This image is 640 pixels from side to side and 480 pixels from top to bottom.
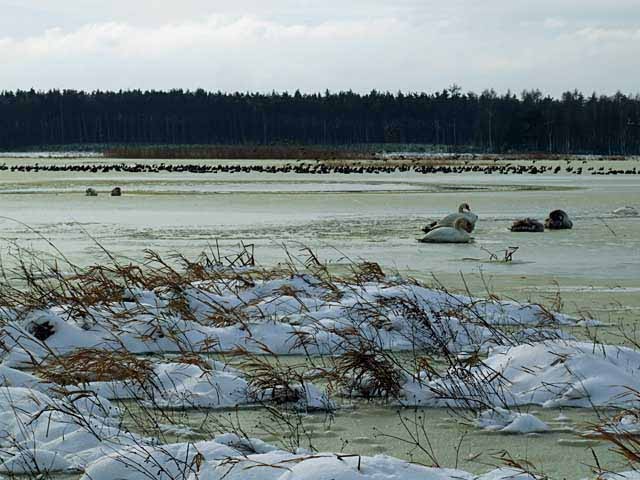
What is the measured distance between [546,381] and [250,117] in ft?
459

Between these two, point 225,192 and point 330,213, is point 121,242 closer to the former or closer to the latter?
point 330,213

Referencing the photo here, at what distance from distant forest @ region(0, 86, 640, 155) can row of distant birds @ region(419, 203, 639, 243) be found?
105m

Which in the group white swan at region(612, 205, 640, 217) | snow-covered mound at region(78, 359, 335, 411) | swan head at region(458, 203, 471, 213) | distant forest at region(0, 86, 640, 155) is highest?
distant forest at region(0, 86, 640, 155)

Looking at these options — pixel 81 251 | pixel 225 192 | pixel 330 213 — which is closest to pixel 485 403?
pixel 81 251

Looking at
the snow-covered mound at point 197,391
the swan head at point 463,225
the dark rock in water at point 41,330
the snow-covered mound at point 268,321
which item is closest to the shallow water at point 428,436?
the snow-covered mound at point 197,391

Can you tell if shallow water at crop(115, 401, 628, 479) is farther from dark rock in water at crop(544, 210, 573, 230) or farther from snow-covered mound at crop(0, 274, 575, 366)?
dark rock in water at crop(544, 210, 573, 230)

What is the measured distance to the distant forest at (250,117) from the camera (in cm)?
13662

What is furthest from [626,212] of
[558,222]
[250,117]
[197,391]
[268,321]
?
[250,117]

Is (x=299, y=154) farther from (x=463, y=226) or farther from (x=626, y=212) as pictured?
(x=463, y=226)

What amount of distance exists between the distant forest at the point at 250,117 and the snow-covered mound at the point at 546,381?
117 meters

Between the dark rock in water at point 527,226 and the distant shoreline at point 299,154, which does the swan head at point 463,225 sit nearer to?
the dark rock in water at point 527,226

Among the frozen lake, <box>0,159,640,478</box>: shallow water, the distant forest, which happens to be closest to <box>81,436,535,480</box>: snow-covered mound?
<box>0,159,640,478</box>: shallow water

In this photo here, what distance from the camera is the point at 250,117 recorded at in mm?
144500

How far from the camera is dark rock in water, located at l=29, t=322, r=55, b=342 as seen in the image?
775cm
